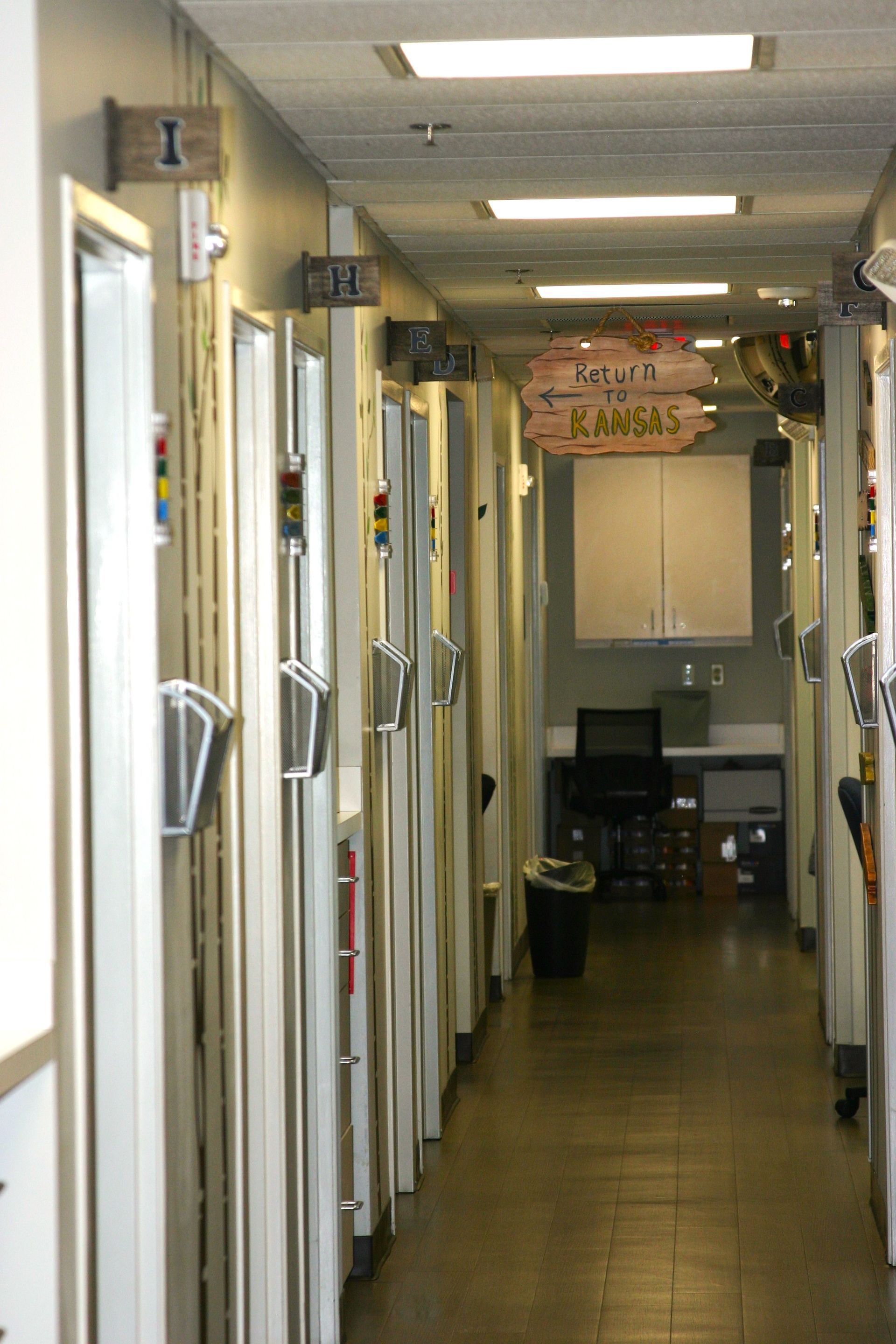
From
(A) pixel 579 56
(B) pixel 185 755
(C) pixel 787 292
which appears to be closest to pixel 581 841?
(C) pixel 787 292

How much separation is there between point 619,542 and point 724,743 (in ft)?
4.96

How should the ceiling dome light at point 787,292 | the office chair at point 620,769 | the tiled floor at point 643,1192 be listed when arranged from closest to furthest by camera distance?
the tiled floor at point 643,1192, the ceiling dome light at point 787,292, the office chair at point 620,769

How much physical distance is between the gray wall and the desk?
5cm

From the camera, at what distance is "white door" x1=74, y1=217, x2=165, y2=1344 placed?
7.86ft

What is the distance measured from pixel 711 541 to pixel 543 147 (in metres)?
6.56

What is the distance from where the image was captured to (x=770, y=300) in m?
5.86

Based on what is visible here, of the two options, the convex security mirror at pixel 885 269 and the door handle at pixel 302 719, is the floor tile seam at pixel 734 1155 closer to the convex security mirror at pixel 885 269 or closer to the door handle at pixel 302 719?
the door handle at pixel 302 719

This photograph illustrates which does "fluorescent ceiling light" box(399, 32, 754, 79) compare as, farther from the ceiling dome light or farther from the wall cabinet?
the wall cabinet

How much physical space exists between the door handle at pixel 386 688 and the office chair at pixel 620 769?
526cm

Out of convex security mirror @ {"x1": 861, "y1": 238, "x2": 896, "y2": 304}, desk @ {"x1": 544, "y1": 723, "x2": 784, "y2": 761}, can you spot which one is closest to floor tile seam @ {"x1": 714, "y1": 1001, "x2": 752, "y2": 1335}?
convex security mirror @ {"x1": 861, "y1": 238, "x2": 896, "y2": 304}

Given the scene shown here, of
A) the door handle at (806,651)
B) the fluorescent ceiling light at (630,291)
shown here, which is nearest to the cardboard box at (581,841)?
the door handle at (806,651)

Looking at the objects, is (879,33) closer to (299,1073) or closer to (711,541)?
(299,1073)

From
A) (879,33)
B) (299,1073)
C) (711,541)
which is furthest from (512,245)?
(711,541)

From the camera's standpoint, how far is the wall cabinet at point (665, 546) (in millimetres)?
10117
